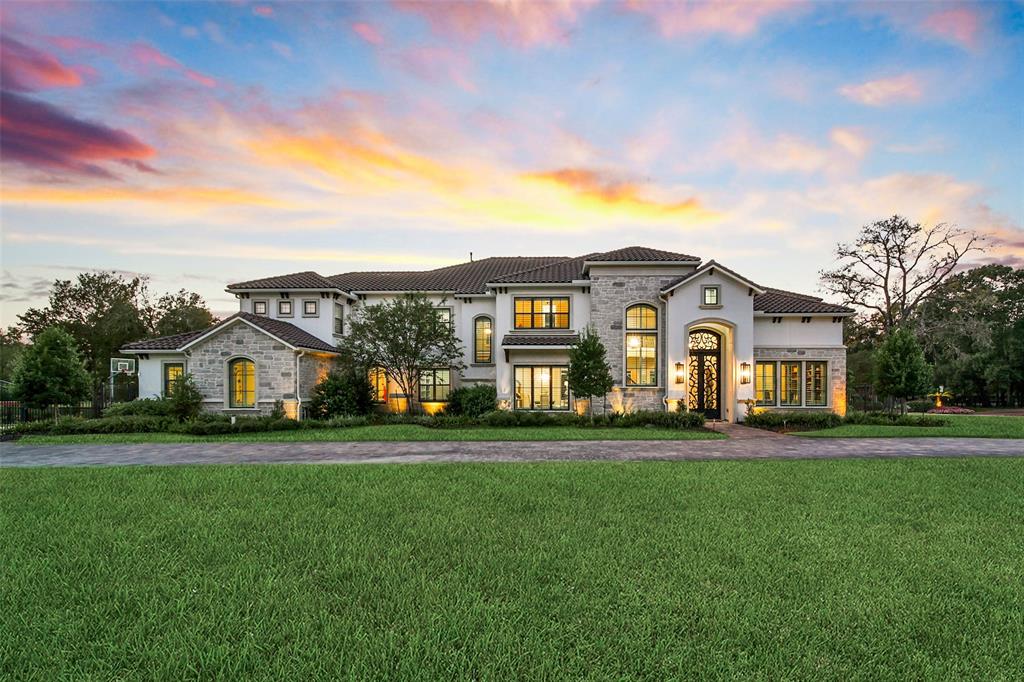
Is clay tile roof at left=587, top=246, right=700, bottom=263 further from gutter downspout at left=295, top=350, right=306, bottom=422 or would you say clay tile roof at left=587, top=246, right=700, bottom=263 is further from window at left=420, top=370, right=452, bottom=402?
gutter downspout at left=295, top=350, right=306, bottom=422

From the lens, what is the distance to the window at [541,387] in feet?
66.7

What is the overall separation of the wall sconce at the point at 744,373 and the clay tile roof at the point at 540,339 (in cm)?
679

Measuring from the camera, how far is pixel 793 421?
16.9 meters

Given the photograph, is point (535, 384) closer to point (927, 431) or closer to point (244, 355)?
point (244, 355)

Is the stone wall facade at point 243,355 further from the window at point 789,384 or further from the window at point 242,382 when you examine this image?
the window at point 789,384

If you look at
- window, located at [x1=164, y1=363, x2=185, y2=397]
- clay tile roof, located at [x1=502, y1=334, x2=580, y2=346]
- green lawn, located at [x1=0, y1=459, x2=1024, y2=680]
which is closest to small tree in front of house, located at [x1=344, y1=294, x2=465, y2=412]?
clay tile roof, located at [x1=502, y1=334, x2=580, y2=346]

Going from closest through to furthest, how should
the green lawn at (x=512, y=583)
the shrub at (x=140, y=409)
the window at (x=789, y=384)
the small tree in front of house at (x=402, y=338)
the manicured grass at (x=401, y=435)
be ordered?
the green lawn at (x=512, y=583), the manicured grass at (x=401, y=435), the shrub at (x=140, y=409), the small tree in front of house at (x=402, y=338), the window at (x=789, y=384)

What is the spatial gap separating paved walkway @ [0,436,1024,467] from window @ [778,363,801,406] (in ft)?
19.7

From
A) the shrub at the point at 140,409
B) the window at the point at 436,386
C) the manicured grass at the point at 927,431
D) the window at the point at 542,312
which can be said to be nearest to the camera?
the manicured grass at the point at 927,431

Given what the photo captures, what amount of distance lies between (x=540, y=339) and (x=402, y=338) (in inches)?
235

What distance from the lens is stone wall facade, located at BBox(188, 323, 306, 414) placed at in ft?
60.0

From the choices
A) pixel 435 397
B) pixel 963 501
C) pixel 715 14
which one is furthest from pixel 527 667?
pixel 435 397

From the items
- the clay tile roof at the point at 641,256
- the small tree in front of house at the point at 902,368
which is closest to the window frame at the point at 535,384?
the clay tile roof at the point at 641,256

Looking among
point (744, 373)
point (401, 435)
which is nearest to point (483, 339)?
point (401, 435)
